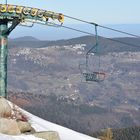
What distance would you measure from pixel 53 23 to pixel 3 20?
7.47 metres

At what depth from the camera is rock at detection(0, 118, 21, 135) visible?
51.9 meters

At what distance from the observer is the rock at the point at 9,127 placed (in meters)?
51.9

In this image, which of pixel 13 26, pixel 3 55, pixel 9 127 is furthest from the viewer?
pixel 3 55

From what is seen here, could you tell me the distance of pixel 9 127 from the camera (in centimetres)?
5259

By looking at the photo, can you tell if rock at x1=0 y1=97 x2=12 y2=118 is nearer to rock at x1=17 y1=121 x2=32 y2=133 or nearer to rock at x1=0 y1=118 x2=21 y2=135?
rock at x1=17 y1=121 x2=32 y2=133

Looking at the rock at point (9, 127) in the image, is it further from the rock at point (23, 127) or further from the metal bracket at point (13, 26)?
the metal bracket at point (13, 26)

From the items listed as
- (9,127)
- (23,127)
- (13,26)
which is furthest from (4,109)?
(13,26)

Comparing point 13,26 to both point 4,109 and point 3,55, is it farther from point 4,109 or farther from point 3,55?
point 4,109

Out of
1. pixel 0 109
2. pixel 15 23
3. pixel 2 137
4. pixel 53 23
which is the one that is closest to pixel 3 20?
pixel 15 23

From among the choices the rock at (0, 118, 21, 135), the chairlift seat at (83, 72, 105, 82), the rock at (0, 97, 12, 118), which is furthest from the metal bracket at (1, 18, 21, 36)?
the chairlift seat at (83, 72, 105, 82)

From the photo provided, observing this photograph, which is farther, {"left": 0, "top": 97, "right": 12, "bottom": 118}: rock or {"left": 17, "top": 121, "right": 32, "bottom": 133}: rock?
{"left": 0, "top": 97, "right": 12, "bottom": 118}: rock

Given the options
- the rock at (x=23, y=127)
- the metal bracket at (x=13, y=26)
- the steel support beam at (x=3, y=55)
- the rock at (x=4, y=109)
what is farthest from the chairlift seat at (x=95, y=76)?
the rock at (x=4, y=109)

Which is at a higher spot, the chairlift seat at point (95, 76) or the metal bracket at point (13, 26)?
the metal bracket at point (13, 26)

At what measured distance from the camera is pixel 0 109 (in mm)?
55625
